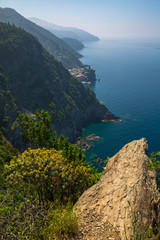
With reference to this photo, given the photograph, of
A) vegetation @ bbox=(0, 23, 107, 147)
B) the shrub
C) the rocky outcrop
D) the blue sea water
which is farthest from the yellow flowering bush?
the blue sea water

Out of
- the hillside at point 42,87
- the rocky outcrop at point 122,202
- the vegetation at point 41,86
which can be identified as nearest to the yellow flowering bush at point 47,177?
the rocky outcrop at point 122,202

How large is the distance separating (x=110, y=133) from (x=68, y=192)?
94.6m

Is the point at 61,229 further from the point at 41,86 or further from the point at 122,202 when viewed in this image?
the point at 41,86

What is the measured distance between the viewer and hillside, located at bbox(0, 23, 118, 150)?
98562 millimetres

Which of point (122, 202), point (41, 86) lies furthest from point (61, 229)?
point (41, 86)

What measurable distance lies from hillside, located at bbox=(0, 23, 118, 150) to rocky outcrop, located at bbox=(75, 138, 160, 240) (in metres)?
70.5

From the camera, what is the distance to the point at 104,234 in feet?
27.1

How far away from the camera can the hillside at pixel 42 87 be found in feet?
323

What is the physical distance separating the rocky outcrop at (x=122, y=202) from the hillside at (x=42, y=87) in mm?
70517

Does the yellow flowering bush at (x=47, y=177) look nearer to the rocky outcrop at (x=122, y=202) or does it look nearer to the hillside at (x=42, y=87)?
the rocky outcrop at (x=122, y=202)

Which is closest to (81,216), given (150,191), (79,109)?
(150,191)

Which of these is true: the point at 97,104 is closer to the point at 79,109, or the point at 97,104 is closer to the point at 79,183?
the point at 79,109

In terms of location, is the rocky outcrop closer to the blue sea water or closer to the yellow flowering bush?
the yellow flowering bush

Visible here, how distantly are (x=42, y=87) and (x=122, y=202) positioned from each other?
11415cm
